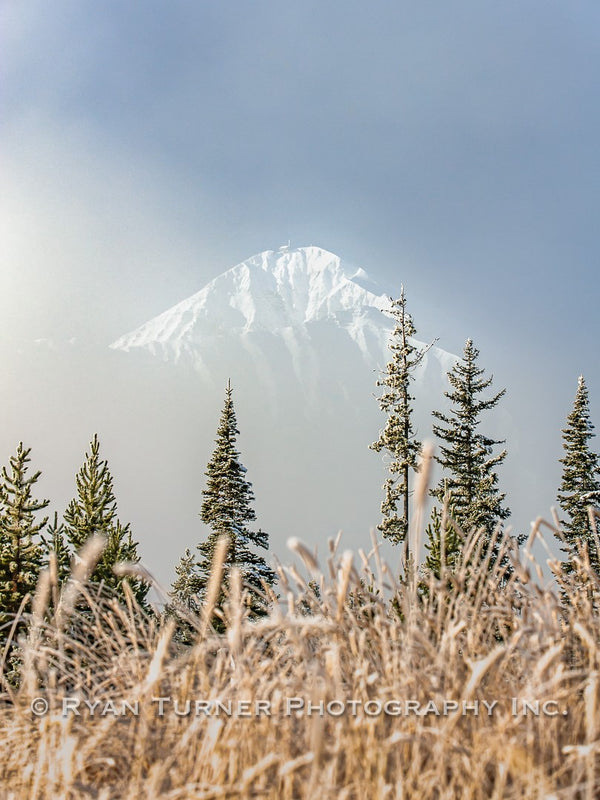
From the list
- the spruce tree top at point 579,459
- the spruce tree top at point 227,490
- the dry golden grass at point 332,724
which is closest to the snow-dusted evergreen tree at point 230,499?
the spruce tree top at point 227,490

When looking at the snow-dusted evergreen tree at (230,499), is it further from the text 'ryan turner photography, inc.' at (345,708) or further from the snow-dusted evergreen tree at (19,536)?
the text 'ryan turner photography, inc.' at (345,708)

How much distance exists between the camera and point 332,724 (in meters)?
2.01

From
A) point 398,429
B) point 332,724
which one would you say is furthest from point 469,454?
point 332,724

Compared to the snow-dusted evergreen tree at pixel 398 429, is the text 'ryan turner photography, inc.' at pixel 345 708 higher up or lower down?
lower down

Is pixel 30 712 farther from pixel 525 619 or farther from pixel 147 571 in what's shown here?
pixel 525 619

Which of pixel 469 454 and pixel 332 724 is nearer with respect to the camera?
pixel 332 724

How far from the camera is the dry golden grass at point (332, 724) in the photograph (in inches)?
69.0

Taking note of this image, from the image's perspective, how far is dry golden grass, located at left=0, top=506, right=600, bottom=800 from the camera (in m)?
1.75

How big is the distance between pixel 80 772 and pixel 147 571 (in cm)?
64

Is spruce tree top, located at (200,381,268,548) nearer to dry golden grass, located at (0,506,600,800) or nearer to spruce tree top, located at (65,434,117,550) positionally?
spruce tree top, located at (65,434,117,550)

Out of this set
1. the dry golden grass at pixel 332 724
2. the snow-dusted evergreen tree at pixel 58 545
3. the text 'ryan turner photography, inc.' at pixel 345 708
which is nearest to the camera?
the dry golden grass at pixel 332 724

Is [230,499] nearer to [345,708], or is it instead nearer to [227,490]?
[227,490]

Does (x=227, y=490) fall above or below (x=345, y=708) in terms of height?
above

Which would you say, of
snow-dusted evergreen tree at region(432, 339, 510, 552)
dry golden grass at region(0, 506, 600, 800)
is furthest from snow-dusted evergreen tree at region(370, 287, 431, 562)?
dry golden grass at region(0, 506, 600, 800)
